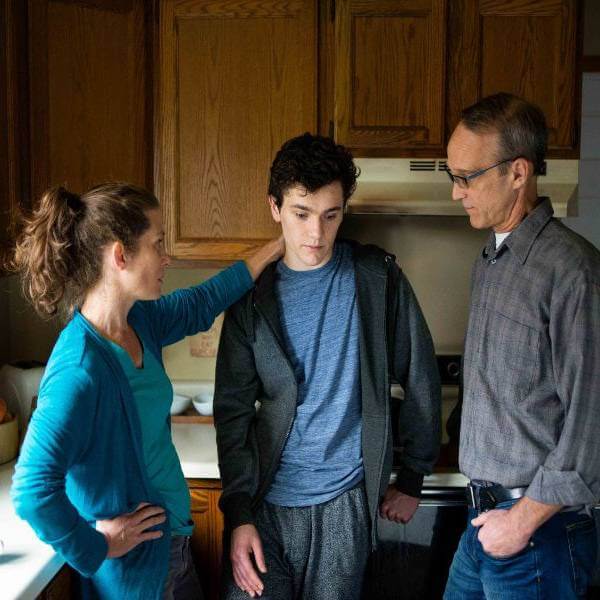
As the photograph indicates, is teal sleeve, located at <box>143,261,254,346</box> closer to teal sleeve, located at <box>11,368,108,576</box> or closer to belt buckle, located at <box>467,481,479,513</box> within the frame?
teal sleeve, located at <box>11,368,108,576</box>

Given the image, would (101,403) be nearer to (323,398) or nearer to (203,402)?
(323,398)

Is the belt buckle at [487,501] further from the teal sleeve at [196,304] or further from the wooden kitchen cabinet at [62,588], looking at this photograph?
the wooden kitchen cabinet at [62,588]

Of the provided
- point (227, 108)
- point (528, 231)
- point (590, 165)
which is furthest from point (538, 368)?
point (590, 165)

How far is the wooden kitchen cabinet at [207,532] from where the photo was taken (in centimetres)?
237

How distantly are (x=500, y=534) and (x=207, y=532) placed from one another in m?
0.94

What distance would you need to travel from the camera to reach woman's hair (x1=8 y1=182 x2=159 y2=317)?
1.60 metres

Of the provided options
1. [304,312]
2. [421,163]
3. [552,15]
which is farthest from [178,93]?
[552,15]

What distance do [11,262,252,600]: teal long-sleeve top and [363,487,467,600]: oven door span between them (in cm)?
76

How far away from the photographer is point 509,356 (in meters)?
1.78

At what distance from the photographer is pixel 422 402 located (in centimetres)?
206

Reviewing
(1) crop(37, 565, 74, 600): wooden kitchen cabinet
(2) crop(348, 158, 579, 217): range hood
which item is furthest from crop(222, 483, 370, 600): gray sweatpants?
(2) crop(348, 158, 579, 217): range hood

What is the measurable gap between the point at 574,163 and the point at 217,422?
1.30 metres

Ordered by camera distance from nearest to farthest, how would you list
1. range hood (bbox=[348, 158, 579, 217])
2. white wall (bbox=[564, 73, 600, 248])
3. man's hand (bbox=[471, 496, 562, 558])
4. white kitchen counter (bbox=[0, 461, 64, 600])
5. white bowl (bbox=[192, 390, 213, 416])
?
white kitchen counter (bbox=[0, 461, 64, 600]) < man's hand (bbox=[471, 496, 562, 558]) < range hood (bbox=[348, 158, 579, 217]) < white bowl (bbox=[192, 390, 213, 416]) < white wall (bbox=[564, 73, 600, 248])

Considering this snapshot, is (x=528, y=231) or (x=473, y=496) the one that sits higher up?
(x=528, y=231)
